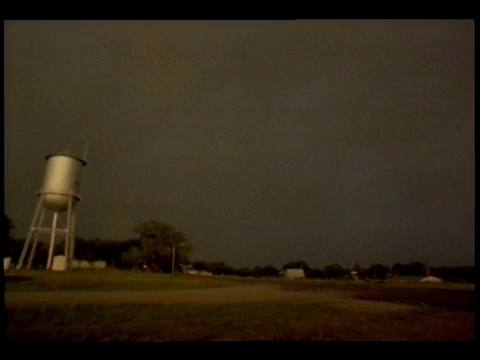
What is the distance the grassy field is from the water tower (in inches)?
31.8

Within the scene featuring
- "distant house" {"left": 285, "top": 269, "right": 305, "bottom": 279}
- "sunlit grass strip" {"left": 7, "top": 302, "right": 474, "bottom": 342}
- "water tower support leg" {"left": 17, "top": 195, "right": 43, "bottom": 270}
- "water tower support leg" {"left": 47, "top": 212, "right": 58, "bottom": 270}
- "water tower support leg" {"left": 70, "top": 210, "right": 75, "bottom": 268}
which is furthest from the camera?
"water tower support leg" {"left": 47, "top": 212, "right": 58, "bottom": 270}

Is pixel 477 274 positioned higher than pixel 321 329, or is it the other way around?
pixel 477 274

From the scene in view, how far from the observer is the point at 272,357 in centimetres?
630

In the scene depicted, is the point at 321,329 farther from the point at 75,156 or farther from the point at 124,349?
the point at 75,156

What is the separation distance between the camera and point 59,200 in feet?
29.6

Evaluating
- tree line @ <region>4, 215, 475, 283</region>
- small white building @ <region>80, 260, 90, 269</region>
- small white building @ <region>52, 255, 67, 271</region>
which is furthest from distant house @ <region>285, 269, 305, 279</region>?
small white building @ <region>52, 255, 67, 271</region>

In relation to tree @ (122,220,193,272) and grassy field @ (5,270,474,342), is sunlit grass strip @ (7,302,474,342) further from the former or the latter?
tree @ (122,220,193,272)

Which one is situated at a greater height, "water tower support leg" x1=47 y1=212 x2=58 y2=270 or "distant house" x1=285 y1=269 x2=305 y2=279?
"water tower support leg" x1=47 y1=212 x2=58 y2=270

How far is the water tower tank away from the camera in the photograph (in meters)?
8.47

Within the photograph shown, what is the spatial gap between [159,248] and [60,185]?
96.8 inches

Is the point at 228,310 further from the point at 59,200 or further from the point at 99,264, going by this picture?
the point at 59,200

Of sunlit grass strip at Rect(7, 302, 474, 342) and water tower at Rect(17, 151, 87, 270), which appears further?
water tower at Rect(17, 151, 87, 270)
